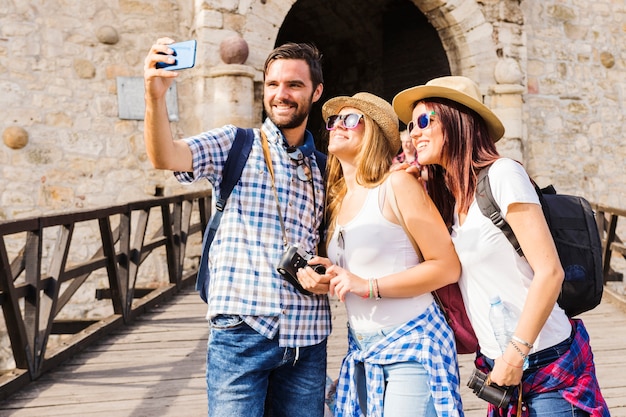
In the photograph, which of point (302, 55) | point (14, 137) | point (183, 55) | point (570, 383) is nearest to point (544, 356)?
point (570, 383)

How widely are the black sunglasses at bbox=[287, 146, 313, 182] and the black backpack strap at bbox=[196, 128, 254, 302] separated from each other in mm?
117

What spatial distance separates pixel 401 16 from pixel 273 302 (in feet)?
26.0

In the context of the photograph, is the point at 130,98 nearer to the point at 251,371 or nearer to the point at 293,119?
the point at 293,119

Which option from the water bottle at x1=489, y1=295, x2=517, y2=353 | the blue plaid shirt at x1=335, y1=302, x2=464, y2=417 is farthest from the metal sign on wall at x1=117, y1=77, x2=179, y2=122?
the water bottle at x1=489, y1=295, x2=517, y2=353

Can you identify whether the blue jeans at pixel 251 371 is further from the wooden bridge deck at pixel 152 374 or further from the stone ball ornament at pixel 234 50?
the stone ball ornament at pixel 234 50

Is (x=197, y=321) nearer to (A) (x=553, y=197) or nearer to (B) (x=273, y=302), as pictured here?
(B) (x=273, y=302)

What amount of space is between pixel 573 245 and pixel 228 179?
90 cm

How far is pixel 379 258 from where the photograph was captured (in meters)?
1.44

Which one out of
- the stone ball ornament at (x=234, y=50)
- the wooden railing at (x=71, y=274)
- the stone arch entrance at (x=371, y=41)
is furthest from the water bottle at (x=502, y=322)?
the stone arch entrance at (x=371, y=41)

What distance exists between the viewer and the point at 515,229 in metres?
1.31

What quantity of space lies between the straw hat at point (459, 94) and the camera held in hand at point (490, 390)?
2.16 feet

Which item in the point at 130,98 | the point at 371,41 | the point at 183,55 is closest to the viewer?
the point at 183,55

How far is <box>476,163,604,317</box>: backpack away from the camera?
4.47 feet

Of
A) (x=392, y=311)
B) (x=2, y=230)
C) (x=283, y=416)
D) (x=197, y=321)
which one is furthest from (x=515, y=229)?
(x=197, y=321)
